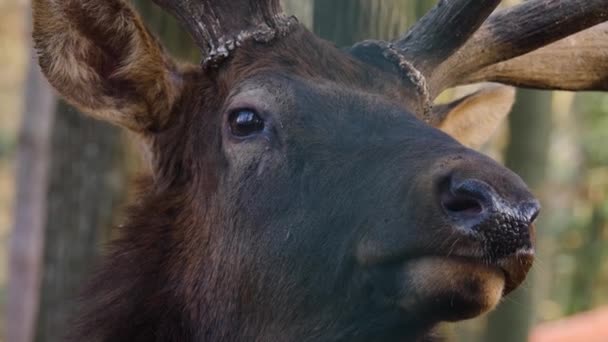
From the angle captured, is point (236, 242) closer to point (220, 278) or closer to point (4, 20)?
point (220, 278)

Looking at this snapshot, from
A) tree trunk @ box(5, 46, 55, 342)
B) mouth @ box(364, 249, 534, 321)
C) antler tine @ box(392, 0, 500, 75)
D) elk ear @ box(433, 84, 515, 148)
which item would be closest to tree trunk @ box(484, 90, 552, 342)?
elk ear @ box(433, 84, 515, 148)

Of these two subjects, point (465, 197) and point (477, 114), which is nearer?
point (465, 197)

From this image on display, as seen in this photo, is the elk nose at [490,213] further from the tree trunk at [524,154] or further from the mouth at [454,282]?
the tree trunk at [524,154]

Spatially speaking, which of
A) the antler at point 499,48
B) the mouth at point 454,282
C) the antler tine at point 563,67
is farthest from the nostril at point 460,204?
the antler tine at point 563,67

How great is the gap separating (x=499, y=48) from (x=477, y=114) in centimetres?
72

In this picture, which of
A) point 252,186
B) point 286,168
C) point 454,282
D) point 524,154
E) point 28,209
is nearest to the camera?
point 454,282

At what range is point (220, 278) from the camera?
15.1 feet

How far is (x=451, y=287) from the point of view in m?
3.80

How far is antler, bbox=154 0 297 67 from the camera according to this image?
15.8 feet

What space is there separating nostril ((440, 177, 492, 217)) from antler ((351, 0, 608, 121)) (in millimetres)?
1059

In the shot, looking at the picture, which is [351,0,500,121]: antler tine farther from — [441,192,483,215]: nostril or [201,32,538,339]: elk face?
[441,192,483,215]: nostril

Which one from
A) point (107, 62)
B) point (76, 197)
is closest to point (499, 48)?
point (107, 62)

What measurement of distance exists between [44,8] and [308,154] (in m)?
1.16

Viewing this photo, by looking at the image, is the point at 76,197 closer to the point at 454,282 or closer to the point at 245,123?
the point at 245,123
